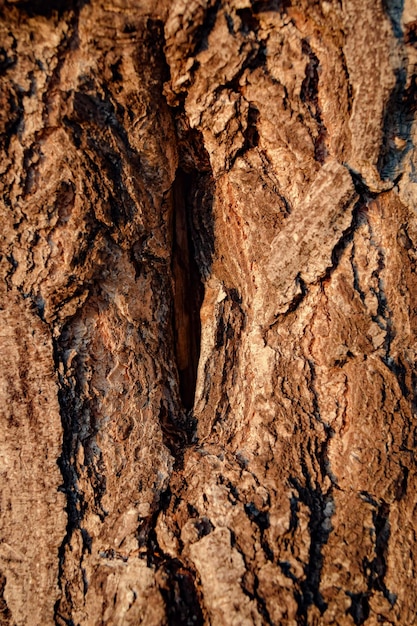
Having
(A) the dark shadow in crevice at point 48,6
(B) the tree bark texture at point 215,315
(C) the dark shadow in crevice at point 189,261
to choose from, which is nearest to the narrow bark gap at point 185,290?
(C) the dark shadow in crevice at point 189,261

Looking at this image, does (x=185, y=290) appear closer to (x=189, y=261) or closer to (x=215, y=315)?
(x=189, y=261)

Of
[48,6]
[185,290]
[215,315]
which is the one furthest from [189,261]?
[48,6]

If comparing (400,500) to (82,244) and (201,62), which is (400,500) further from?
(201,62)

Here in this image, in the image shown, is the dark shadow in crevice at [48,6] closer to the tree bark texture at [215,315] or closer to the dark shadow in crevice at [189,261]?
the tree bark texture at [215,315]

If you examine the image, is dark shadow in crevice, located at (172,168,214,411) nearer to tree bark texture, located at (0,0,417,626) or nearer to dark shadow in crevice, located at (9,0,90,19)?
tree bark texture, located at (0,0,417,626)

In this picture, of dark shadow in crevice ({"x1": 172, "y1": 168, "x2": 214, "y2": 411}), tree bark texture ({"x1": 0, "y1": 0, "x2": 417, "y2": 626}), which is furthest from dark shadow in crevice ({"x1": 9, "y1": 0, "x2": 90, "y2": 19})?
dark shadow in crevice ({"x1": 172, "y1": 168, "x2": 214, "y2": 411})

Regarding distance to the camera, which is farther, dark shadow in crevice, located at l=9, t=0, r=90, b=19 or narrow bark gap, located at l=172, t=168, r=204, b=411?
narrow bark gap, located at l=172, t=168, r=204, b=411

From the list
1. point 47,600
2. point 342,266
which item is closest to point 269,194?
point 342,266
